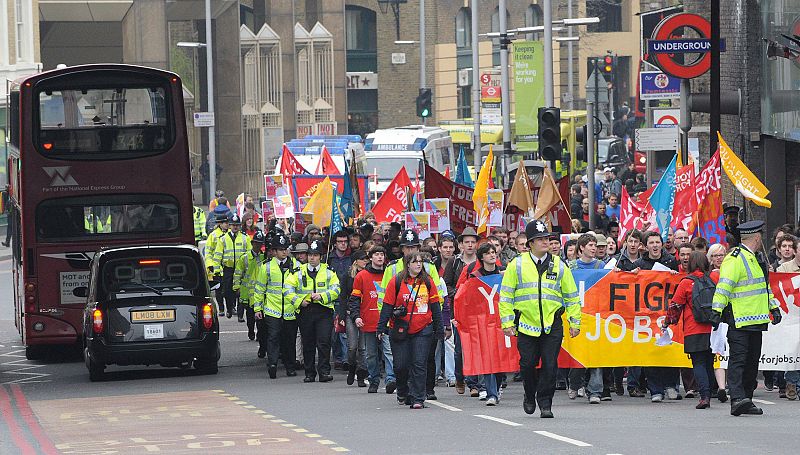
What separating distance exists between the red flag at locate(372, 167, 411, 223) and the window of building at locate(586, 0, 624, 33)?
60728 mm

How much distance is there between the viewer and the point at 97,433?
48.5 ft

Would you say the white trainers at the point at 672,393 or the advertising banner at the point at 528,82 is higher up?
the advertising banner at the point at 528,82

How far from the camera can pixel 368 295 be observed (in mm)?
17359

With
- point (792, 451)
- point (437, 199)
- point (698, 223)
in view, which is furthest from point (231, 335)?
point (792, 451)

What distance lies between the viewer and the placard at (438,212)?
2312cm

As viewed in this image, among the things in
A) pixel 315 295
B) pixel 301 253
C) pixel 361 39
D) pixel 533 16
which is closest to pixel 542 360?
pixel 315 295

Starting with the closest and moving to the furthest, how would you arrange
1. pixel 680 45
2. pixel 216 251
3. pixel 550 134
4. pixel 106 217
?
pixel 680 45 → pixel 106 217 → pixel 216 251 → pixel 550 134

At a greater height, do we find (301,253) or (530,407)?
(301,253)

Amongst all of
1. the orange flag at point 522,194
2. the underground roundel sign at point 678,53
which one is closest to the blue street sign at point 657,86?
the underground roundel sign at point 678,53

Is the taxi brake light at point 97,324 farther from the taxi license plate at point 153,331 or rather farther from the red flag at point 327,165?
the red flag at point 327,165

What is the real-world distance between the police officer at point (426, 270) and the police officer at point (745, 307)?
8.97ft

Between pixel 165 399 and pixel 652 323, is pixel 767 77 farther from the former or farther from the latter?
pixel 165 399

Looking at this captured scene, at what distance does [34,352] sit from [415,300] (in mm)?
8984

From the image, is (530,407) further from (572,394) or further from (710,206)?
(710,206)
